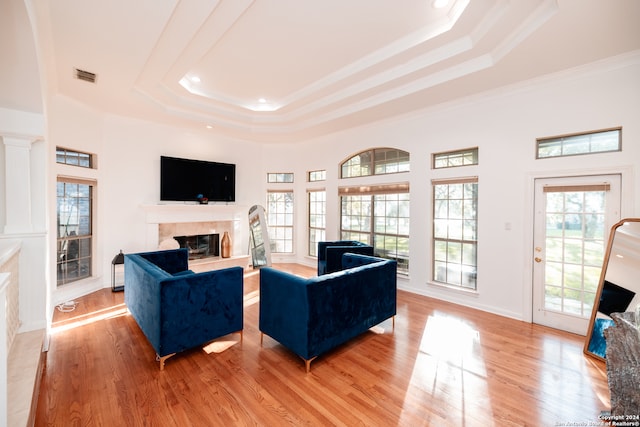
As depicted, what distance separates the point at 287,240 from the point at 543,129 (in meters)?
5.56

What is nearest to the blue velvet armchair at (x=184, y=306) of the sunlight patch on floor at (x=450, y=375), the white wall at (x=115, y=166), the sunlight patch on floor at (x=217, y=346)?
the sunlight patch on floor at (x=217, y=346)

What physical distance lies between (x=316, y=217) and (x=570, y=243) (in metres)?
4.73

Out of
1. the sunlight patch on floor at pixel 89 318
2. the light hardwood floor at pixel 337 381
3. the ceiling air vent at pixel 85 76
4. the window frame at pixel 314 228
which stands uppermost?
the ceiling air vent at pixel 85 76

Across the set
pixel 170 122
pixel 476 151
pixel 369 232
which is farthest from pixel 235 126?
pixel 476 151

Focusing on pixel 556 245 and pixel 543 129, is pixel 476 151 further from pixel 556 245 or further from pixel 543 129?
pixel 556 245

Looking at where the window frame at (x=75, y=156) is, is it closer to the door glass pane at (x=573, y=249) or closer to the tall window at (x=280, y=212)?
the tall window at (x=280, y=212)

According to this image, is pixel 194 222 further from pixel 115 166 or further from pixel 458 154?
pixel 458 154

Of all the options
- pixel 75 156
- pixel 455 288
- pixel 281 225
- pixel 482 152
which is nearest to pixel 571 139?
pixel 482 152

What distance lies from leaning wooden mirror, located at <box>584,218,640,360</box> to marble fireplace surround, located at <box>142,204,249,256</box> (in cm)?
605

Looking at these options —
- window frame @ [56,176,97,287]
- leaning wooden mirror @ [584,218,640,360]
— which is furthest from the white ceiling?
leaning wooden mirror @ [584,218,640,360]

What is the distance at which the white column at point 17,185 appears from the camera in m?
2.69

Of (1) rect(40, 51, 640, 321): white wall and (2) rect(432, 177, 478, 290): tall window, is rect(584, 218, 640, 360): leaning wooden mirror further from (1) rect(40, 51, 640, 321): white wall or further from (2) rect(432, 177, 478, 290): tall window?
(2) rect(432, 177, 478, 290): tall window

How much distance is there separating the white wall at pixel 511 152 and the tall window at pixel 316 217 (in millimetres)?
1966

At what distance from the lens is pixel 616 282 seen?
9.69ft
